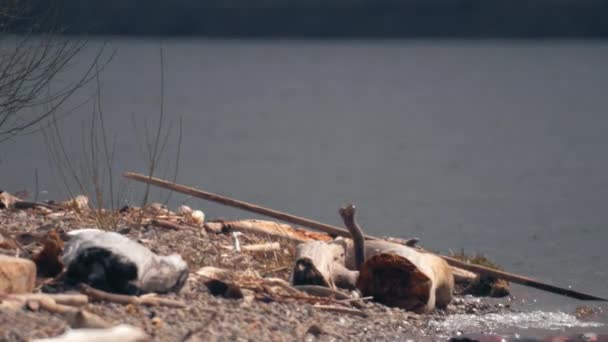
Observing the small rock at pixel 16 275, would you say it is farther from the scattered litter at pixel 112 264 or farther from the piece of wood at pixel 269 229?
the piece of wood at pixel 269 229

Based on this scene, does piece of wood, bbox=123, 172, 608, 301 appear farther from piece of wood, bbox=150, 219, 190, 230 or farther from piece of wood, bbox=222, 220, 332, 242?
piece of wood, bbox=150, 219, 190, 230

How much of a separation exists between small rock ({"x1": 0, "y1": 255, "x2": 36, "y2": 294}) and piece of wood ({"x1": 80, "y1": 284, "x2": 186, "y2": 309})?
28cm

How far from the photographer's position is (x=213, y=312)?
5.70 m

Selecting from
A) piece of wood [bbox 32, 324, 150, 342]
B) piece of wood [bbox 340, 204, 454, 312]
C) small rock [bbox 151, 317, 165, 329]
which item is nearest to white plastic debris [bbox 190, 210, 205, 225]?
piece of wood [bbox 340, 204, 454, 312]

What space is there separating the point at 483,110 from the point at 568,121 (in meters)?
2.06

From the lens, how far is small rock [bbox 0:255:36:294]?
5.22 m

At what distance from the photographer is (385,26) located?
25516 millimetres

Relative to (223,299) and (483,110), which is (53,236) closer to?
(223,299)

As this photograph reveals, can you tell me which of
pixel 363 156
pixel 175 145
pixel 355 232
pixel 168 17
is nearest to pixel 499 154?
pixel 363 156

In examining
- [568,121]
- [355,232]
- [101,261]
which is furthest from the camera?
[568,121]

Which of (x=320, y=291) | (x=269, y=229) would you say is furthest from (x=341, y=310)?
(x=269, y=229)

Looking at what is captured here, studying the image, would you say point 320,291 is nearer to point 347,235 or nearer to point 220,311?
point 220,311

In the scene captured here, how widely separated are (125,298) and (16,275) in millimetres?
529

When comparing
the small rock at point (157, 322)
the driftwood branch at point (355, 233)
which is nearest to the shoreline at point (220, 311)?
the small rock at point (157, 322)
